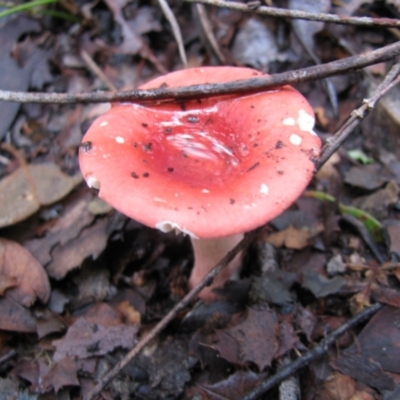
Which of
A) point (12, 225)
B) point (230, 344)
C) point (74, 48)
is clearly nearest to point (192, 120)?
point (230, 344)

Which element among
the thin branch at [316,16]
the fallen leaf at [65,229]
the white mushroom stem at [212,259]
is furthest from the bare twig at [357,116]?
the fallen leaf at [65,229]

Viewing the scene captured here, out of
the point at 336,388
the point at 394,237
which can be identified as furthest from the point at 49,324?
the point at 394,237

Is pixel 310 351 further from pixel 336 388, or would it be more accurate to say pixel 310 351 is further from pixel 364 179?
pixel 364 179

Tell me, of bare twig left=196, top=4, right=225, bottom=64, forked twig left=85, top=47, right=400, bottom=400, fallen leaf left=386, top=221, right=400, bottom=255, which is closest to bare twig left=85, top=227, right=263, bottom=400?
forked twig left=85, top=47, right=400, bottom=400

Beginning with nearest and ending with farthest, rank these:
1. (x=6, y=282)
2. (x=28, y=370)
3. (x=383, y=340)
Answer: (x=383, y=340) → (x=28, y=370) → (x=6, y=282)

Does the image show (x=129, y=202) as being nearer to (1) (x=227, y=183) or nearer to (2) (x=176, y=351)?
(1) (x=227, y=183)

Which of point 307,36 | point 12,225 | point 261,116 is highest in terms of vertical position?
point 261,116
